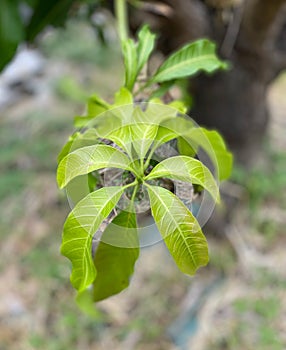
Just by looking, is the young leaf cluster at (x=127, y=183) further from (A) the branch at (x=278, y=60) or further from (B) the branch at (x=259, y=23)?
(A) the branch at (x=278, y=60)

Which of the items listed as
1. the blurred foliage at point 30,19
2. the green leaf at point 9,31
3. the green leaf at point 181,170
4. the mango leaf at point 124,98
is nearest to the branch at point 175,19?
the blurred foliage at point 30,19

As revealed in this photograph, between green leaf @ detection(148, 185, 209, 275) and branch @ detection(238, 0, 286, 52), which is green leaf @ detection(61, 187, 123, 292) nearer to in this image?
green leaf @ detection(148, 185, 209, 275)

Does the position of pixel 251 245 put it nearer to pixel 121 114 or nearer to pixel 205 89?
pixel 205 89

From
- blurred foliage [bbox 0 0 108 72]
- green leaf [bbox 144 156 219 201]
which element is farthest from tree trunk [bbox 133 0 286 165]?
green leaf [bbox 144 156 219 201]

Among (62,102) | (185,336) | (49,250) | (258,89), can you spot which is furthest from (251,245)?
(62,102)

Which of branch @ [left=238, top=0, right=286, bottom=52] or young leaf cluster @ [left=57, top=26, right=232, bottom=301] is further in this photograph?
branch @ [left=238, top=0, right=286, bottom=52]

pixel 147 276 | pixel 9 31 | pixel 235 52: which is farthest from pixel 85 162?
pixel 147 276

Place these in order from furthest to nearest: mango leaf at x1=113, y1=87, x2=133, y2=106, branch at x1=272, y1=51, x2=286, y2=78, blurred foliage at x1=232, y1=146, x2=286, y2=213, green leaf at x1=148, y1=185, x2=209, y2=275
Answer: blurred foliage at x1=232, y1=146, x2=286, y2=213 → branch at x1=272, y1=51, x2=286, y2=78 → mango leaf at x1=113, y1=87, x2=133, y2=106 → green leaf at x1=148, y1=185, x2=209, y2=275

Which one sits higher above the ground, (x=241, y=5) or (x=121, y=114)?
(x=121, y=114)
